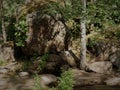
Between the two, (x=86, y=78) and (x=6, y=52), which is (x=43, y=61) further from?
(x=86, y=78)

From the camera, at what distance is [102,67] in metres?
21.9

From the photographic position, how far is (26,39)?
24984 mm

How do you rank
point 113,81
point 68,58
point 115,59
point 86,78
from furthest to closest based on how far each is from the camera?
point 68,58 → point 115,59 → point 86,78 → point 113,81

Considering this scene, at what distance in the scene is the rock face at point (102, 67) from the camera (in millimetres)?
21719

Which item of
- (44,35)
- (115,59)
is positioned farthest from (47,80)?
(44,35)

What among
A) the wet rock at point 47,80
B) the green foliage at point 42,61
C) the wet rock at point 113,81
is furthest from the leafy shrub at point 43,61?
the wet rock at point 113,81

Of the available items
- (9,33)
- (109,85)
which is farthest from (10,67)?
(109,85)

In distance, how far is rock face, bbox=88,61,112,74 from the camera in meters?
21.7

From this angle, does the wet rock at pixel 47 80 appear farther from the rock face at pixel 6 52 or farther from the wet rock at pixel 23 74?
the rock face at pixel 6 52

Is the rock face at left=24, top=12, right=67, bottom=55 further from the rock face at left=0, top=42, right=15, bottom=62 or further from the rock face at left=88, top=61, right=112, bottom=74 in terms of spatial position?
the rock face at left=88, top=61, right=112, bottom=74

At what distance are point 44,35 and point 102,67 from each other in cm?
616

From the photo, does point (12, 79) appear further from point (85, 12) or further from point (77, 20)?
point (77, 20)

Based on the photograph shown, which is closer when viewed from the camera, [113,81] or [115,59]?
[113,81]

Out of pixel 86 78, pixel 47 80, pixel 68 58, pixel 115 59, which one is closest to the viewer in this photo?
pixel 47 80
